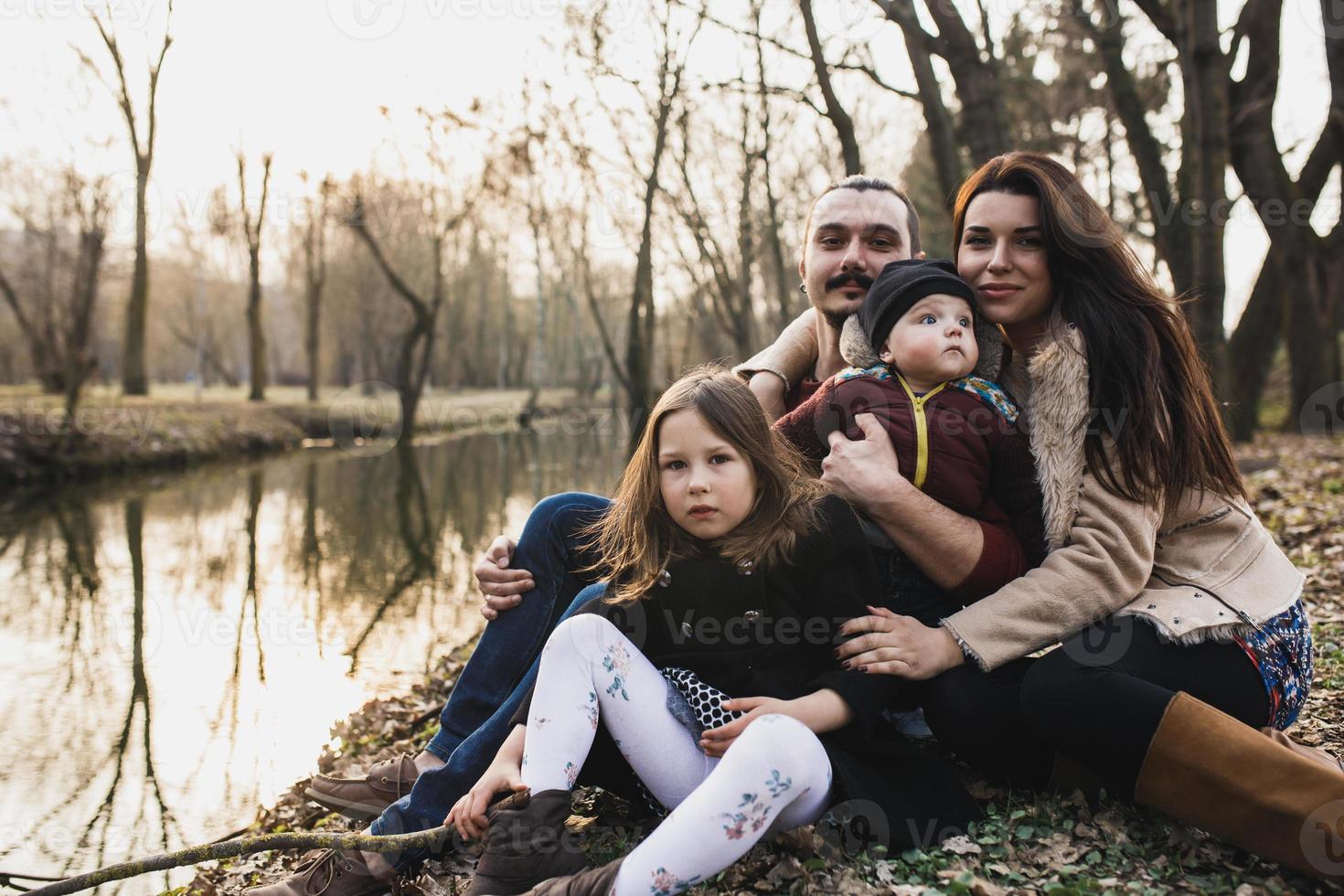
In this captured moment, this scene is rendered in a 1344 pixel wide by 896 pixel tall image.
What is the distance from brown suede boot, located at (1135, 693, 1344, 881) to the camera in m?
1.94

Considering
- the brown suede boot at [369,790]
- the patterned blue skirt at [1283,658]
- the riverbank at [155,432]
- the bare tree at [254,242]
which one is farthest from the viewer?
the bare tree at [254,242]

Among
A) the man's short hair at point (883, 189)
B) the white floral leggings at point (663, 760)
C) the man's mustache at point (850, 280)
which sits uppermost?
the man's short hair at point (883, 189)

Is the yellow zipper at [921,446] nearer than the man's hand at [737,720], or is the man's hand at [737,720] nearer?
the man's hand at [737,720]

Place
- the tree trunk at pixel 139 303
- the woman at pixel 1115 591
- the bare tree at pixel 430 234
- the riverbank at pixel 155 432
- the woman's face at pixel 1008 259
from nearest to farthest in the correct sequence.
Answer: the woman at pixel 1115 591
the woman's face at pixel 1008 259
the riverbank at pixel 155 432
the bare tree at pixel 430 234
the tree trunk at pixel 139 303

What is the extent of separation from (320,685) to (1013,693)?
3.88 metres

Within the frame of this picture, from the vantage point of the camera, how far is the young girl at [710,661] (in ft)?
7.22

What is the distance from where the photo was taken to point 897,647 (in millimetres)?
2357

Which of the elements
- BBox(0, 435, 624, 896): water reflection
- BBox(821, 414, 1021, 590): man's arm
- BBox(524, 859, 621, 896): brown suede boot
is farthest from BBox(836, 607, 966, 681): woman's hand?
BBox(0, 435, 624, 896): water reflection

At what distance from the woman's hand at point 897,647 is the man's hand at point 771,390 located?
1170mm

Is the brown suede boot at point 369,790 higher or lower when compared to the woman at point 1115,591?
lower

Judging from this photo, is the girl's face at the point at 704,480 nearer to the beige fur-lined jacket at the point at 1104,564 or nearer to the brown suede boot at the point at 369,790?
the beige fur-lined jacket at the point at 1104,564

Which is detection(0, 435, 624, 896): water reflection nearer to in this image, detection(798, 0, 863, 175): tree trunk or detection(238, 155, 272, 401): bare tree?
detection(798, 0, 863, 175): tree trunk

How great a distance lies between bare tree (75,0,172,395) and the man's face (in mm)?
21673

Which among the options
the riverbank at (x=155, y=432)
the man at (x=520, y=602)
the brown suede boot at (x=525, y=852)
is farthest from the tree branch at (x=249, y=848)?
the riverbank at (x=155, y=432)
